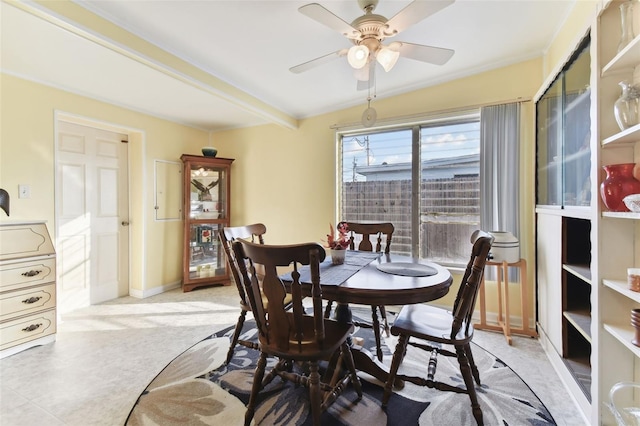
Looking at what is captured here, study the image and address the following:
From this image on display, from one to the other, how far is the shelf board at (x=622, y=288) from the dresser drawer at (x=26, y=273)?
3888 mm

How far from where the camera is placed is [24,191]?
104 inches

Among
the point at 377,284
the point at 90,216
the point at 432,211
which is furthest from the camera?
the point at 90,216

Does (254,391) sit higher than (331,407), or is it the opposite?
(254,391)

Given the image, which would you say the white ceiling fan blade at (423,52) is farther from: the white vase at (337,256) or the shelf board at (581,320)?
the shelf board at (581,320)

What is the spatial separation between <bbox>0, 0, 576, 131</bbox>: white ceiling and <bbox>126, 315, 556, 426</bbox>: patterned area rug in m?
2.31

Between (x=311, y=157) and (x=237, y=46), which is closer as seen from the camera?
(x=237, y=46)

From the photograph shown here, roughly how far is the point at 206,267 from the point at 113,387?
2389 millimetres

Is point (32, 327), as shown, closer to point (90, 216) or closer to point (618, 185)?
point (90, 216)

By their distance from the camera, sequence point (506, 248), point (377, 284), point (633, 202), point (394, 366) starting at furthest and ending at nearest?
1. point (506, 248)
2. point (394, 366)
3. point (377, 284)
4. point (633, 202)

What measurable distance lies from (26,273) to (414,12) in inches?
135

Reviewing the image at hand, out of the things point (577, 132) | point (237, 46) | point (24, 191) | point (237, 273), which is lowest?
point (237, 273)

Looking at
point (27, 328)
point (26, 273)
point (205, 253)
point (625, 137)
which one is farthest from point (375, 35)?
point (205, 253)

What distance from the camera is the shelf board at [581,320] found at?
167 cm

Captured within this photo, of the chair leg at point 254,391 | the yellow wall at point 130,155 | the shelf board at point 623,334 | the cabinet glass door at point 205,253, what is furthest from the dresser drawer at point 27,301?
the shelf board at point 623,334
